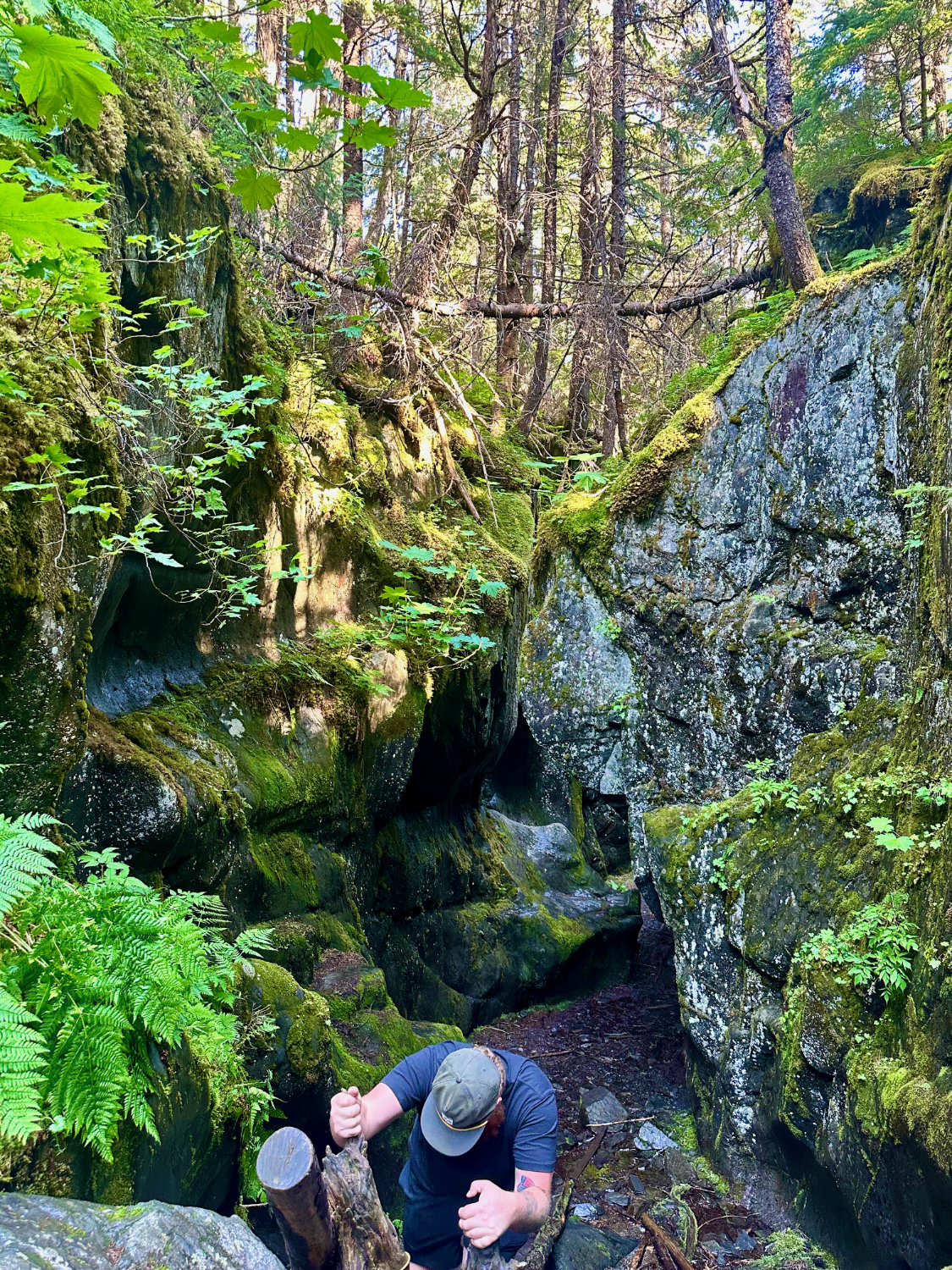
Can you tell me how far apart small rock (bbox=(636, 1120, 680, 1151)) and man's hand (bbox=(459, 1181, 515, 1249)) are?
17.1ft

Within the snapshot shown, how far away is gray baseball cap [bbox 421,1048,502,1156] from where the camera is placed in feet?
11.5

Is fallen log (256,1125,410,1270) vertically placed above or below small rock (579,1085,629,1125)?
above

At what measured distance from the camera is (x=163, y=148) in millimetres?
5164

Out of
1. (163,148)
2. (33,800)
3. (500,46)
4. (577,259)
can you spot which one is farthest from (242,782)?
(577,259)

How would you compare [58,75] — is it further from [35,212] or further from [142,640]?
[142,640]

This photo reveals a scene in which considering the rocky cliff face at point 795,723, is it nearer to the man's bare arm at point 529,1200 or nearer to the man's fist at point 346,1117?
the man's bare arm at point 529,1200

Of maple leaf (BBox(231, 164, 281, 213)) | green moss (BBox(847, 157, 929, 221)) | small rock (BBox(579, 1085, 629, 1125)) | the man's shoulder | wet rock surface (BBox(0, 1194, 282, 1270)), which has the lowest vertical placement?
small rock (BBox(579, 1085, 629, 1125))

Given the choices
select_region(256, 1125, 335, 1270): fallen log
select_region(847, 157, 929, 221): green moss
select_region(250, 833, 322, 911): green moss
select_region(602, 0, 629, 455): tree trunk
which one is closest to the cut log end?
select_region(256, 1125, 335, 1270): fallen log

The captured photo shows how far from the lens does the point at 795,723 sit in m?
8.08

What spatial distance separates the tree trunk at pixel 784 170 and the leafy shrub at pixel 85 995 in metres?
9.21

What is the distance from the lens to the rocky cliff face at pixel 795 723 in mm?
5211

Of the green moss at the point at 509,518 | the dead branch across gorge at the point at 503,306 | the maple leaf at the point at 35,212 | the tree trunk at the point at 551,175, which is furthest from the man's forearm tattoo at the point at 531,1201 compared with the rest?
the tree trunk at the point at 551,175

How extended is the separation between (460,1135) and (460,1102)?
0.18 meters

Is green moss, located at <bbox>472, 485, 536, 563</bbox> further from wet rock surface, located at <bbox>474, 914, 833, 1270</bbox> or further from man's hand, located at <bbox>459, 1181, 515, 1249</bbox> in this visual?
man's hand, located at <bbox>459, 1181, 515, 1249</bbox>
